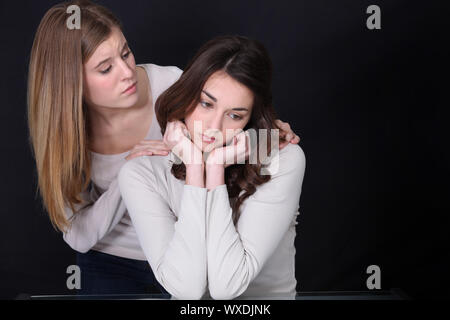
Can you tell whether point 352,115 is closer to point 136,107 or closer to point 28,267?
point 136,107

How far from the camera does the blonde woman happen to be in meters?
1.56

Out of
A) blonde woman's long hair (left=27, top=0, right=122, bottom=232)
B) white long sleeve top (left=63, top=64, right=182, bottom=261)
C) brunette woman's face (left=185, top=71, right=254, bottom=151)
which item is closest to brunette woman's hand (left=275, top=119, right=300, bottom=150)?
brunette woman's face (left=185, top=71, right=254, bottom=151)

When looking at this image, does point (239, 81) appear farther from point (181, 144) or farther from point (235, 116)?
point (181, 144)

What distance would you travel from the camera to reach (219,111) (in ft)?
4.78

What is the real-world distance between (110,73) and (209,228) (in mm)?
514

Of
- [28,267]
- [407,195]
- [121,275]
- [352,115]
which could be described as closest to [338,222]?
[407,195]

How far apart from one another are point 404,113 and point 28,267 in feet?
4.60

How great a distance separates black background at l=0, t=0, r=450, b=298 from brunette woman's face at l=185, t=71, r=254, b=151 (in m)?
0.43

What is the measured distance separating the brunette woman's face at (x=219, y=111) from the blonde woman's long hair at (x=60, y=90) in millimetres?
325
